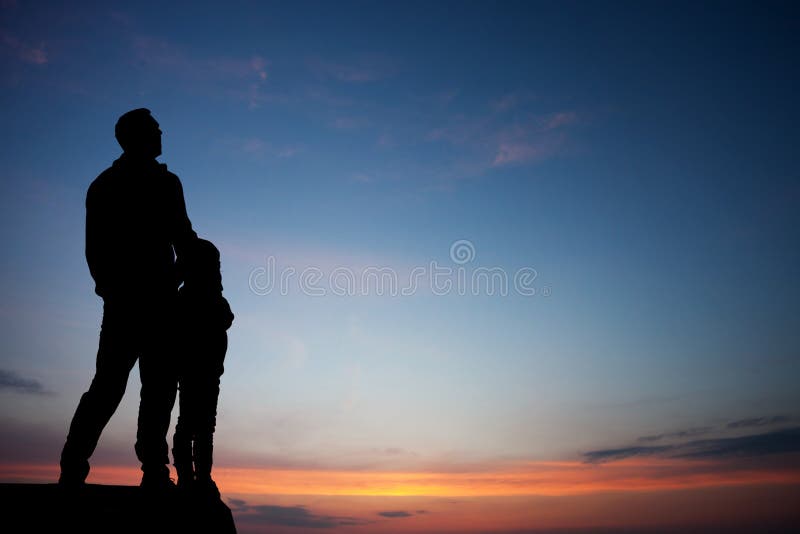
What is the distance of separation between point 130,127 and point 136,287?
1.68 m

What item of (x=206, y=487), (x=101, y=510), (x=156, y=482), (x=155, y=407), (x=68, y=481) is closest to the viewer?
(x=101, y=510)

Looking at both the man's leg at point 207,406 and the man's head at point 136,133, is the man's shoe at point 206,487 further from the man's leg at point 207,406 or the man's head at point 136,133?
the man's head at point 136,133

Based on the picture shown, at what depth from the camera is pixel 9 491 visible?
16.8 feet

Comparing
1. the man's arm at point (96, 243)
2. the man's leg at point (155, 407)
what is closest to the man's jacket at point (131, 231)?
the man's arm at point (96, 243)

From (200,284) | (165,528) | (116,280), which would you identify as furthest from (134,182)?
(165,528)

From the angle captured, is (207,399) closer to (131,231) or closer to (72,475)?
(72,475)

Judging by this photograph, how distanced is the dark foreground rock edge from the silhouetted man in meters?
0.28

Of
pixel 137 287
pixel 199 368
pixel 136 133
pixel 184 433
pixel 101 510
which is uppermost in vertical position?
pixel 136 133

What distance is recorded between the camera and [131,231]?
5.84 metres

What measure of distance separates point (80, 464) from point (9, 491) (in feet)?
1.85

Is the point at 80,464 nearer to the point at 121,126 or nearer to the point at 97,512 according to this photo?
the point at 97,512

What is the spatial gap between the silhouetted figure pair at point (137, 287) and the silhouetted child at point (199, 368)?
0.64 metres

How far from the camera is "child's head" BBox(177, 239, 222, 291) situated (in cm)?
643

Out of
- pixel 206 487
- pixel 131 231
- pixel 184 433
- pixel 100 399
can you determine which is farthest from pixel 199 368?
pixel 131 231
